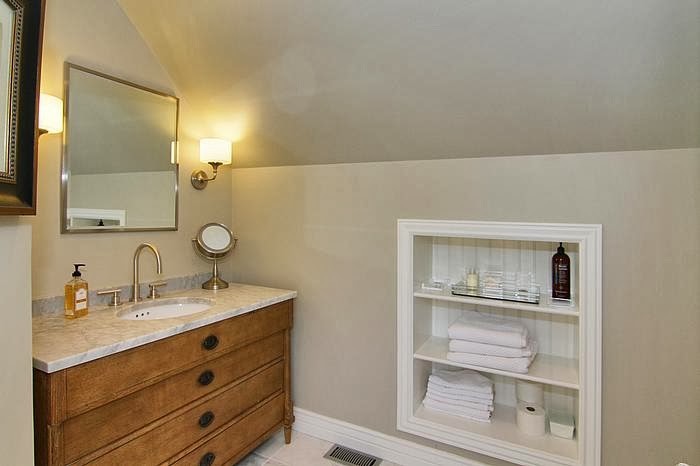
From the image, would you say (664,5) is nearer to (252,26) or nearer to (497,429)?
(252,26)

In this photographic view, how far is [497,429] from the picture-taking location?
6.39 feet

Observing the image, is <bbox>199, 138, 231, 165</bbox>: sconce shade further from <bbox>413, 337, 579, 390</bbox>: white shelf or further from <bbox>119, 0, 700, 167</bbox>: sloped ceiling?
<bbox>413, 337, 579, 390</bbox>: white shelf

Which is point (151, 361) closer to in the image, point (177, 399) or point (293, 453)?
point (177, 399)

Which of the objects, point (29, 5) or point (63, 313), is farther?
point (63, 313)

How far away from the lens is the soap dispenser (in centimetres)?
164

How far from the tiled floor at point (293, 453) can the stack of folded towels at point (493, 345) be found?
27.8 inches

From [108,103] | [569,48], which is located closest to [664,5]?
[569,48]

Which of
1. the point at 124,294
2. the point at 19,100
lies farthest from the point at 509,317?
the point at 19,100

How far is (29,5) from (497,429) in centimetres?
229

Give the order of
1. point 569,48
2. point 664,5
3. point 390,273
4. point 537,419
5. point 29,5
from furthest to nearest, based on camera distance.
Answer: point 390,273, point 537,419, point 569,48, point 664,5, point 29,5

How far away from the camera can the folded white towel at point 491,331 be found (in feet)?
6.10

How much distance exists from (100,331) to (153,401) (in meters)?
0.32

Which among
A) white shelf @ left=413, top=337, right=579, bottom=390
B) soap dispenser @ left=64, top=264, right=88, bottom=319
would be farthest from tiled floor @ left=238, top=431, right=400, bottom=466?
soap dispenser @ left=64, top=264, right=88, bottom=319

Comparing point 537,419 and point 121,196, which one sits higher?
point 121,196
